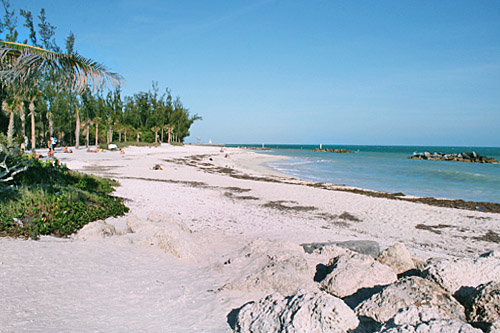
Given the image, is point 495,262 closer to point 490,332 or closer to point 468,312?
point 468,312

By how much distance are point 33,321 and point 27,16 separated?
9.89 metres

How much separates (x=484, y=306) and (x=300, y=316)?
79.6 inches

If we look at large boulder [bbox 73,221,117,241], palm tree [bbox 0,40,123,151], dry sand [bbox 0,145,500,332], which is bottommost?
dry sand [bbox 0,145,500,332]

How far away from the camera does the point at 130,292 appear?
428 cm

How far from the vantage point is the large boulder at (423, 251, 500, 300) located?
4.04 m

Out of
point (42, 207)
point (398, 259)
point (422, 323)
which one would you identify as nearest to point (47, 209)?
point (42, 207)

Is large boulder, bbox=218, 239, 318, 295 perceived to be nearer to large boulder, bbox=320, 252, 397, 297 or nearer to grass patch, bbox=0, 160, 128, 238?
large boulder, bbox=320, 252, 397, 297

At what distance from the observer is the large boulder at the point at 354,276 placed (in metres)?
4.33

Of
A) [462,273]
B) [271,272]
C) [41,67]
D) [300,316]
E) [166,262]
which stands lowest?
[166,262]

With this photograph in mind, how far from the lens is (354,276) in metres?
4.41

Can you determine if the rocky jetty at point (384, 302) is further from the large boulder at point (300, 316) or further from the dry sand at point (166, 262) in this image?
the dry sand at point (166, 262)

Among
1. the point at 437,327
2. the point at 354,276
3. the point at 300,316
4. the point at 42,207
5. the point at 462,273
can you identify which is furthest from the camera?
the point at 42,207

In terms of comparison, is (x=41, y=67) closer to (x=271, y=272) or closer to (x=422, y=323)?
(x=271, y=272)

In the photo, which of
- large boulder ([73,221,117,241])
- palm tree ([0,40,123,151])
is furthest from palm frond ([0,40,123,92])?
large boulder ([73,221,117,241])
